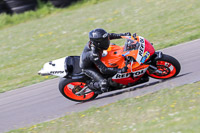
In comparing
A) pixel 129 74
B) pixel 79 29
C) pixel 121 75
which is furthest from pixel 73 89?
pixel 79 29

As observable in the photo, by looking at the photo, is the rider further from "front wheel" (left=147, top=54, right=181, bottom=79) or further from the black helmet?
"front wheel" (left=147, top=54, right=181, bottom=79)

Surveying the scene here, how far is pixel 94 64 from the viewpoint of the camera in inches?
263

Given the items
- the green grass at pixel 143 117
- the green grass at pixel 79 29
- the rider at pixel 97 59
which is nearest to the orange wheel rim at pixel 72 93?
the rider at pixel 97 59

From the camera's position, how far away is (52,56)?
37.9 feet

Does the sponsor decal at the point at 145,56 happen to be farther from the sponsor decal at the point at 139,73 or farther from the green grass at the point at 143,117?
the green grass at the point at 143,117

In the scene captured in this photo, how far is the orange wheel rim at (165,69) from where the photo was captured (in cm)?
646

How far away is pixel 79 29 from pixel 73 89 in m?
7.48

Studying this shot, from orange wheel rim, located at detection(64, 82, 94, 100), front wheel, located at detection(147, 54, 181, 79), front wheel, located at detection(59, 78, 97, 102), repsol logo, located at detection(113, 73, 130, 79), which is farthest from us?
orange wheel rim, located at detection(64, 82, 94, 100)

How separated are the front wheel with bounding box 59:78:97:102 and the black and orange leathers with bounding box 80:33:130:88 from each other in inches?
19.8

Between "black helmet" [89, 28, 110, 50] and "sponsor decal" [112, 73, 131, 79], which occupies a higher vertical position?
"black helmet" [89, 28, 110, 50]

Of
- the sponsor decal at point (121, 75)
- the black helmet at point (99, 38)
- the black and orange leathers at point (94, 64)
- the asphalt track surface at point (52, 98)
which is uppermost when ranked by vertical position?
the black helmet at point (99, 38)

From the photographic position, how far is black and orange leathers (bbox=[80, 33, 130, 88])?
620 cm

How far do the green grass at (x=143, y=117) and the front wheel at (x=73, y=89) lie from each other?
791 mm

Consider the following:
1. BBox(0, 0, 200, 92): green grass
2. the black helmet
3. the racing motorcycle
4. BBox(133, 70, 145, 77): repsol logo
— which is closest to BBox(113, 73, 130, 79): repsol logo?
the racing motorcycle
